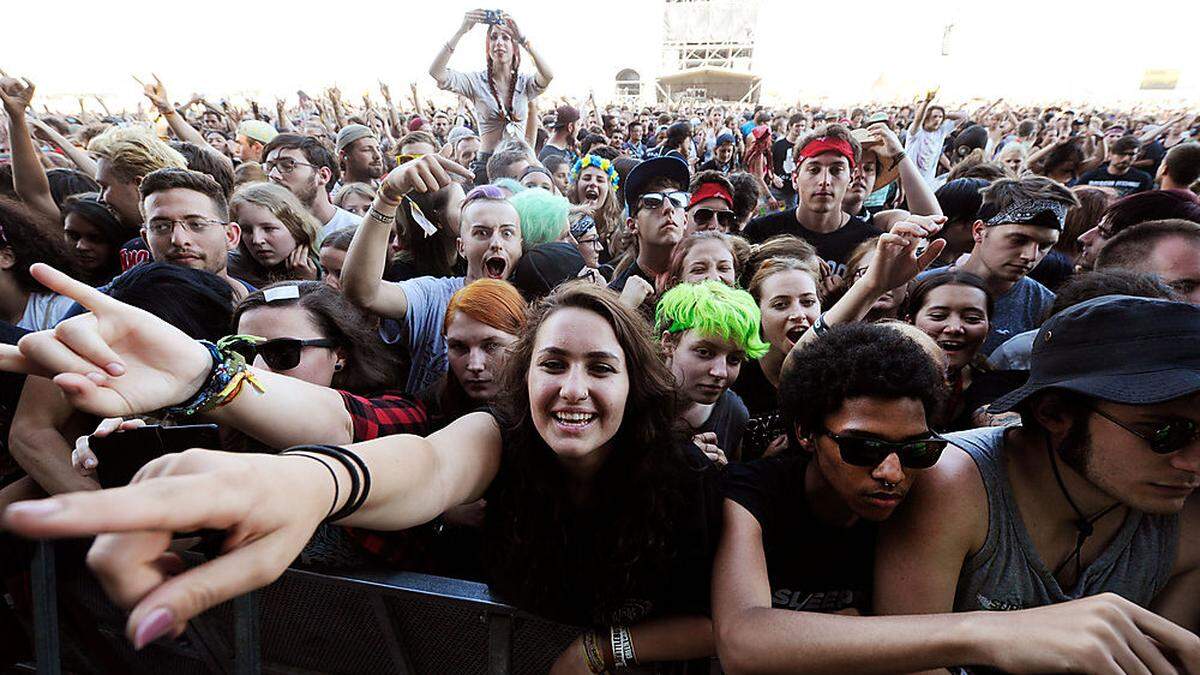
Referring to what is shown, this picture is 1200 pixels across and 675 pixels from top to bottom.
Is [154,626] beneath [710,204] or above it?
beneath

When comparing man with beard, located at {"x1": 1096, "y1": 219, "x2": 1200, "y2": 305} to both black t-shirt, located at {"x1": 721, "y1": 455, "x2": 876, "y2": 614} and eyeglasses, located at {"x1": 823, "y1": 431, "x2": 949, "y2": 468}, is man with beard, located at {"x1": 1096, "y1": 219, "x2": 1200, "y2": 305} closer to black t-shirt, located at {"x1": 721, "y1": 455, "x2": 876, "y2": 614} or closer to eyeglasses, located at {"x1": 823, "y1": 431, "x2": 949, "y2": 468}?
eyeglasses, located at {"x1": 823, "y1": 431, "x2": 949, "y2": 468}

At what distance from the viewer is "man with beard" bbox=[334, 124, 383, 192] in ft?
19.3

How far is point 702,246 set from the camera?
129 inches

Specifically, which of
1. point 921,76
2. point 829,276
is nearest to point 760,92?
point 921,76

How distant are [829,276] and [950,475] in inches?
89.0

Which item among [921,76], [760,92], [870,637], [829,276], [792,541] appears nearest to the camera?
[870,637]

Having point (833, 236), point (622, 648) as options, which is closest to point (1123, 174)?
point (833, 236)

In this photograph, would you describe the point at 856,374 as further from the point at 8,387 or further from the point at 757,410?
the point at 8,387

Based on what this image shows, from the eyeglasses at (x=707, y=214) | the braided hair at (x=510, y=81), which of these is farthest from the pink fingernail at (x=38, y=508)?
the braided hair at (x=510, y=81)

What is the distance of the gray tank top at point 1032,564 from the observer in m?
1.54

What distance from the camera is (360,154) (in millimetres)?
5922

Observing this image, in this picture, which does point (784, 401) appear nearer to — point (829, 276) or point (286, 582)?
point (286, 582)

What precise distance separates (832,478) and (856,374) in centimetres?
29

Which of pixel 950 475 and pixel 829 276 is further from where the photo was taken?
pixel 829 276
